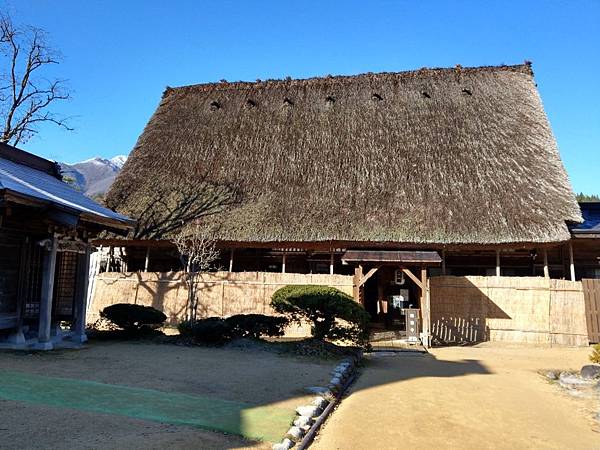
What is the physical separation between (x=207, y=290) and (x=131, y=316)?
4699 millimetres

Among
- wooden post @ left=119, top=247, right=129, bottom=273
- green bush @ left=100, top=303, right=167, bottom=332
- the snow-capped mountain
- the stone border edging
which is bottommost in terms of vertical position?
the stone border edging

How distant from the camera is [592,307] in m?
14.6

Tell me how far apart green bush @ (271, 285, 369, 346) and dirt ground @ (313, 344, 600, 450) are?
93cm

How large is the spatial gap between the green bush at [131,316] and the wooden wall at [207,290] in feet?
13.7

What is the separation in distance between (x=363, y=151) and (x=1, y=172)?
14.1 m


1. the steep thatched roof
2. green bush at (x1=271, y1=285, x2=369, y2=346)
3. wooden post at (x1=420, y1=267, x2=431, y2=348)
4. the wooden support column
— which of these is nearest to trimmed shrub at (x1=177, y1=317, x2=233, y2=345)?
green bush at (x1=271, y1=285, x2=369, y2=346)

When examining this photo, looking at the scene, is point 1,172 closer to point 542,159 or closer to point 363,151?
point 363,151

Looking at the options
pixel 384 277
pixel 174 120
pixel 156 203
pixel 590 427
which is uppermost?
pixel 174 120

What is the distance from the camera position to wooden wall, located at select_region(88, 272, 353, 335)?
53.4ft

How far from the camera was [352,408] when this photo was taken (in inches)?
271

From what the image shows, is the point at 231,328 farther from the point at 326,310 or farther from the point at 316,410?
the point at 316,410

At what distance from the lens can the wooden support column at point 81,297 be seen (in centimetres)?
1153

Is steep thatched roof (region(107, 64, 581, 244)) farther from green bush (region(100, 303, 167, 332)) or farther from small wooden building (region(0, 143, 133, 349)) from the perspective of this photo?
small wooden building (region(0, 143, 133, 349))

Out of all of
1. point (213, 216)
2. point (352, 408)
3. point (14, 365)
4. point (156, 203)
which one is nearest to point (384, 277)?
point (213, 216)
